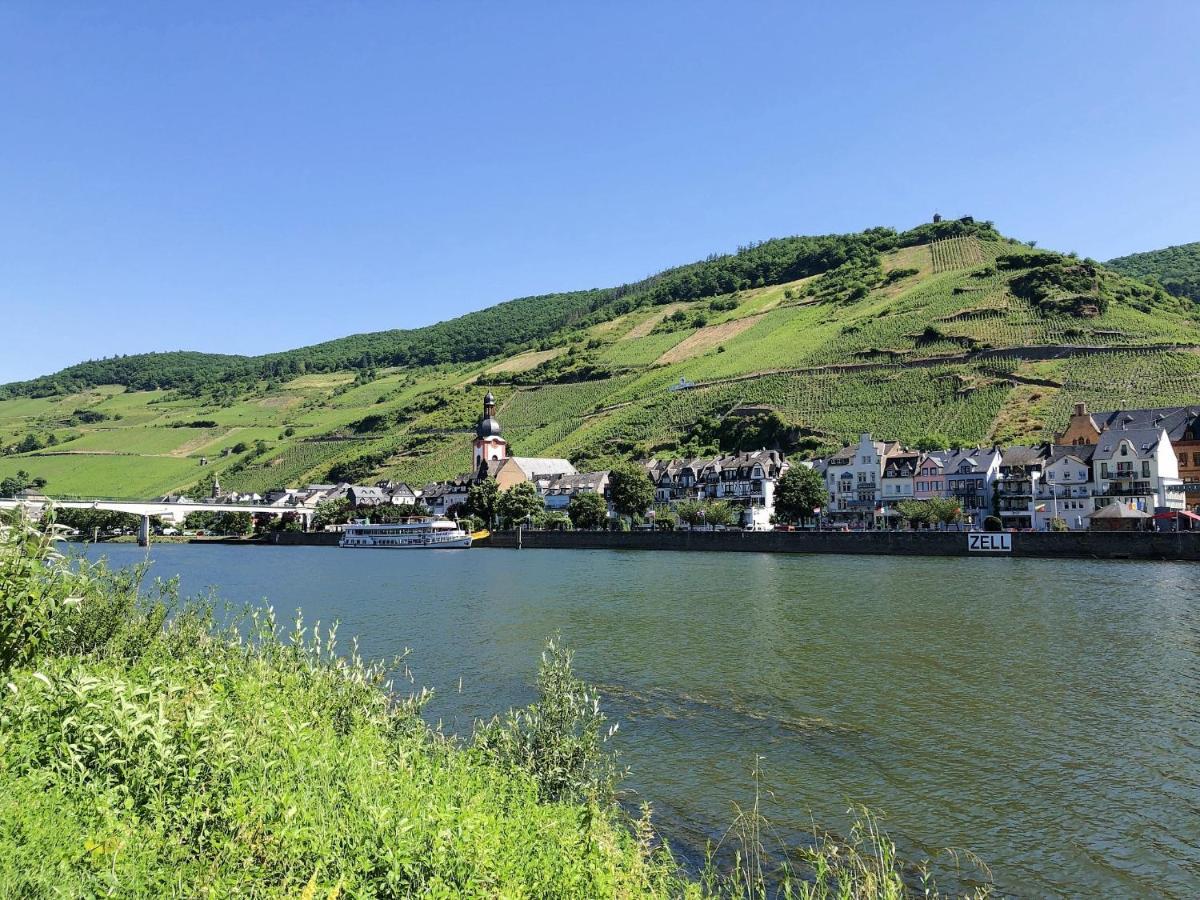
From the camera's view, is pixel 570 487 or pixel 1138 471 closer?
pixel 1138 471

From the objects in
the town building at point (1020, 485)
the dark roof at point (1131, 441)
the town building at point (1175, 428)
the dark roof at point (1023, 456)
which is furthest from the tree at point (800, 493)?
the town building at point (1175, 428)

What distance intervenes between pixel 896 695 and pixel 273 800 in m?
20.4

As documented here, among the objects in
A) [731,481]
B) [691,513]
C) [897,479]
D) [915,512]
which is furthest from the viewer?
[731,481]

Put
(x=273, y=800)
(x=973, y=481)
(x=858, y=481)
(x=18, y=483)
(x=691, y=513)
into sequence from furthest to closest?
(x=18, y=483) → (x=691, y=513) → (x=858, y=481) → (x=973, y=481) → (x=273, y=800)

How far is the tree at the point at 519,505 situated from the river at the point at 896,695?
64.6 metres

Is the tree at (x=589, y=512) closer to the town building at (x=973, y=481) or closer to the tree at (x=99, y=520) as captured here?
the town building at (x=973, y=481)

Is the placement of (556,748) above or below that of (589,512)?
below

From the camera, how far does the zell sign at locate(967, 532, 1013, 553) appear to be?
75812 millimetres

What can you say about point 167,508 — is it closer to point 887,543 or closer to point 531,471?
point 531,471

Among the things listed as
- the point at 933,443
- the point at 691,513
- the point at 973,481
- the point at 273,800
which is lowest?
the point at 691,513

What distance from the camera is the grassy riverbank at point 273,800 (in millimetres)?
8500

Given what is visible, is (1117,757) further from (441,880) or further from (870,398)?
(870,398)

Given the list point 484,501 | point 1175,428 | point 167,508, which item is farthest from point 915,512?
point 167,508

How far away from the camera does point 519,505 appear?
404ft
